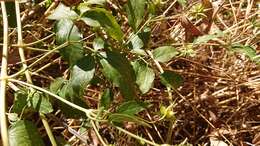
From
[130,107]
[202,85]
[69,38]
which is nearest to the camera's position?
[130,107]

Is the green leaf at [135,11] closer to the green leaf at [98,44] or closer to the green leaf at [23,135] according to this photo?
the green leaf at [98,44]

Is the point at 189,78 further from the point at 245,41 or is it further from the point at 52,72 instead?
the point at 52,72

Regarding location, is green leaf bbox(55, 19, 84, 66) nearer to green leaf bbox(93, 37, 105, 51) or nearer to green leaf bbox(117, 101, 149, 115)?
green leaf bbox(93, 37, 105, 51)

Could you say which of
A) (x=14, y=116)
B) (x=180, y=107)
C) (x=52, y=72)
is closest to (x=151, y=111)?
(x=180, y=107)

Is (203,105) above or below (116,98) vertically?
below

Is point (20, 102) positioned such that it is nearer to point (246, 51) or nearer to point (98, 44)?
point (98, 44)

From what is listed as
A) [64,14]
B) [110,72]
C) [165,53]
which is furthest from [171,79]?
[64,14]
